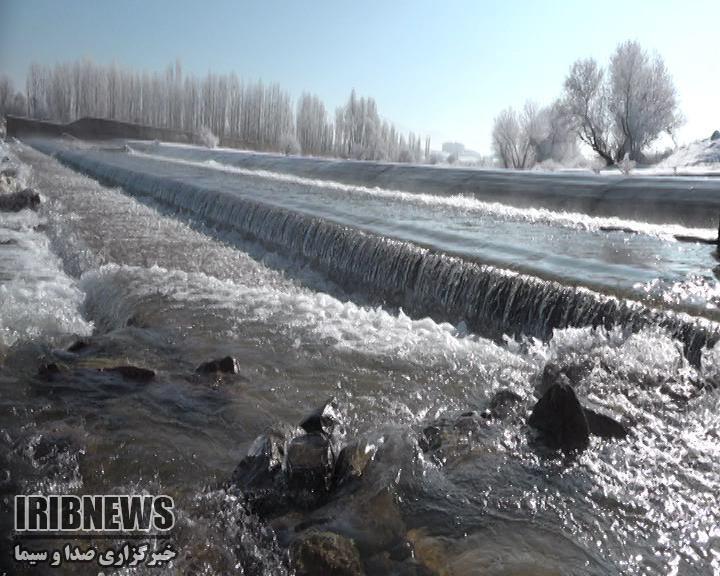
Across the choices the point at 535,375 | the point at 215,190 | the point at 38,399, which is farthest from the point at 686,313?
the point at 215,190

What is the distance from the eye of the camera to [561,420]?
9.64ft

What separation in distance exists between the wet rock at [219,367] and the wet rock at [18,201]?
8686mm

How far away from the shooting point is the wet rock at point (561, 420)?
2.90 meters

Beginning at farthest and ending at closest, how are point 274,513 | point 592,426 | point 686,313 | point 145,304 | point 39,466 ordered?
point 145,304 → point 686,313 → point 592,426 → point 39,466 → point 274,513

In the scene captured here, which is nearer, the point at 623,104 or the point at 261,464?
the point at 261,464

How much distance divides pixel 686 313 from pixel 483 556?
9.46 feet

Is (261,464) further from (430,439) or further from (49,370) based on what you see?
(49,370)

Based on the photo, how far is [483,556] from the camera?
2092 millimetres

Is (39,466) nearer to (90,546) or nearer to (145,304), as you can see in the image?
(90,546)

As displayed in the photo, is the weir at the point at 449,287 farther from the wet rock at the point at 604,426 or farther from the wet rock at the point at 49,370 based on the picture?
the wet rock at the point at 49,370

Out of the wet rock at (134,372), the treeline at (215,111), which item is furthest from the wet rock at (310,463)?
the treeline at (215,111)

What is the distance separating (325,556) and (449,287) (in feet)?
12.5

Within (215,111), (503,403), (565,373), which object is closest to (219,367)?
(503,403)

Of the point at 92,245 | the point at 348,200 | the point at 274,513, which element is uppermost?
the point at 348,200
